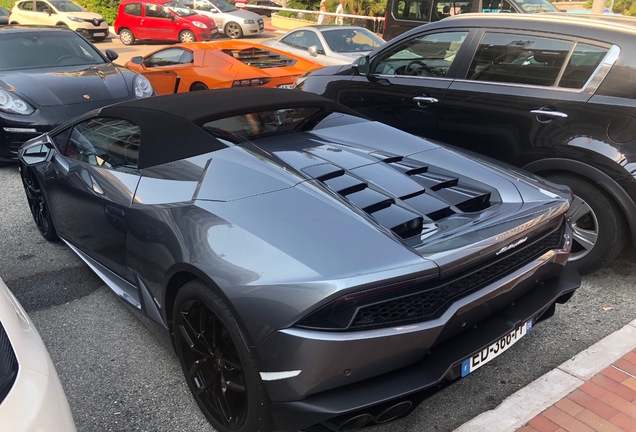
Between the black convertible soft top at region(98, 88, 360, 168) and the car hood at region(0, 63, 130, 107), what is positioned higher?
the black convertible soft top at region(98, 88, 360, 168)

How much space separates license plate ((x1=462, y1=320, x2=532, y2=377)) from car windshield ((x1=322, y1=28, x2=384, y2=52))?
9091mm

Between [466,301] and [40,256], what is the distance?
3.47 metres

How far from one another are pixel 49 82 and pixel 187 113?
4.40m

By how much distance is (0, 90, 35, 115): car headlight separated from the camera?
607cm

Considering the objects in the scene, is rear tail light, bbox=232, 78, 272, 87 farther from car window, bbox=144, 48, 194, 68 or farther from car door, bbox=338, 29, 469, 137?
car door, bbox=338, 29, 469, 137

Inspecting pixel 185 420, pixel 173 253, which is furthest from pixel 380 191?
pixel 185 420

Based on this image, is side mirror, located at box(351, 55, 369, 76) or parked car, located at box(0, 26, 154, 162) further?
parked car, located at box(0, 26, 154, 162)

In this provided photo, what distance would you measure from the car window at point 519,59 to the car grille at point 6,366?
3685mm

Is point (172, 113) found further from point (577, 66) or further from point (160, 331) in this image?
point (577, 66)

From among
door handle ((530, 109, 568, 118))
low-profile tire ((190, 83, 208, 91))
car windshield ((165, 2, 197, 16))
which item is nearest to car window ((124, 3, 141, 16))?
car windshield ((165, 2, 197, 16))

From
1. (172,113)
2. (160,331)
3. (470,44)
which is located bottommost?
(160,331)

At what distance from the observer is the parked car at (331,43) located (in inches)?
416

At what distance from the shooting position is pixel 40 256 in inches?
170

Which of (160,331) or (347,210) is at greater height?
(347,210)
